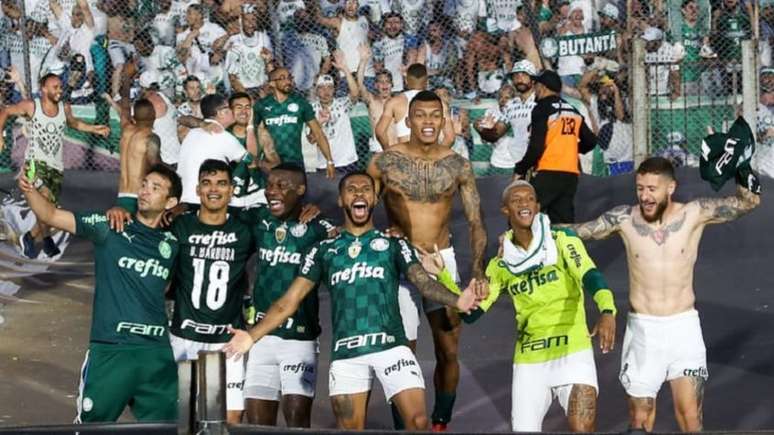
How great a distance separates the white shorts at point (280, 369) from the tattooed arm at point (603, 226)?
1772 mm

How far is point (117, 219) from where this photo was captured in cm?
934

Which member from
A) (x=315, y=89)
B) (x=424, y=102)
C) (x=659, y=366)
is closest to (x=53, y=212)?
(x=424, y=102)

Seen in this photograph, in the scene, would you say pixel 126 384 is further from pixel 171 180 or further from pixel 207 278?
pixel 171 180

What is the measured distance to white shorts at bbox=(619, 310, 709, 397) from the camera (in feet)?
31.4

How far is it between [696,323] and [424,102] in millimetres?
2209

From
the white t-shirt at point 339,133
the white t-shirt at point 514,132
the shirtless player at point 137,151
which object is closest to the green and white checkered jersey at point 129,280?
the shirtless player at point 137,151

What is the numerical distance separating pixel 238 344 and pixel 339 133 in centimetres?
945

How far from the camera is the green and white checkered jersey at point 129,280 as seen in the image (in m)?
9.21

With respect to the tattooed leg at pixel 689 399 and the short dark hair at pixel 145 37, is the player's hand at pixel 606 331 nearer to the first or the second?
the tattooed leg at pixel 689 399

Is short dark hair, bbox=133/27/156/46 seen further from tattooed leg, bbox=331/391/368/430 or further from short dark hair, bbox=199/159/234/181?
tattooed leg, bbox=331/391/368/430

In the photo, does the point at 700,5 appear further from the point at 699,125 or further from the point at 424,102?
the point at 424,102

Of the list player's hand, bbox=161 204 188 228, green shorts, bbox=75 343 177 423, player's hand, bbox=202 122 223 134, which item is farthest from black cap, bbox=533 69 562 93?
green shorts, bbox=75 343 177 423

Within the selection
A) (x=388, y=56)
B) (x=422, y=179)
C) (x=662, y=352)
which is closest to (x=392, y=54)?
(x=388, y=56)

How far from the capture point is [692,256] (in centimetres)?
980
